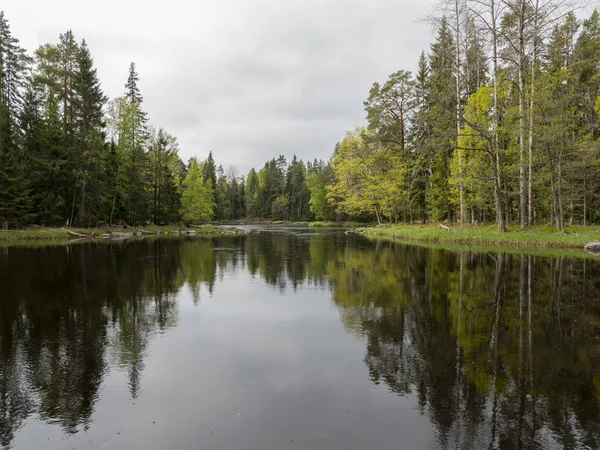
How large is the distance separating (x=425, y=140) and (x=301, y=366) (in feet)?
80.6

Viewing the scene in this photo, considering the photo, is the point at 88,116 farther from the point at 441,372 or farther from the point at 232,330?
the point at 441,372

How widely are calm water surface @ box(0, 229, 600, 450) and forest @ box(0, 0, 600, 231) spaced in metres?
17.2

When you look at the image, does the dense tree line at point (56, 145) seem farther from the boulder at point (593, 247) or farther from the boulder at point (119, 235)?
the boulder at point (593, 247)

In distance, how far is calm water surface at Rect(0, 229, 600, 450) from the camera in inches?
166

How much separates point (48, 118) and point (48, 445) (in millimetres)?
43836

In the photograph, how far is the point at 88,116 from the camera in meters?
39.6

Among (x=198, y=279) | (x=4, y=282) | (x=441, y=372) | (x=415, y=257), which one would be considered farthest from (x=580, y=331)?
(x=4, y=282)

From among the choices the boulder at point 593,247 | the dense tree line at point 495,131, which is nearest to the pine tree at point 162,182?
the dense tree line at point 495,131

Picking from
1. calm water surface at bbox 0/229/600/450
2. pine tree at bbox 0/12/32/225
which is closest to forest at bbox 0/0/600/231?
pine tree at bbox 0/12/32/225

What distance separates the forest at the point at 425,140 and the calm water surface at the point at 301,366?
56.5 feet

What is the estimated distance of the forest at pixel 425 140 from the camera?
25.9 meters

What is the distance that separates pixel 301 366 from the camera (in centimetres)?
616

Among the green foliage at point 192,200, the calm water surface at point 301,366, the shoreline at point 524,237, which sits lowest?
the calm water surface at point 301,366

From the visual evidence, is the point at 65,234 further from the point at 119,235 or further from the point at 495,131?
the point at 495,131
